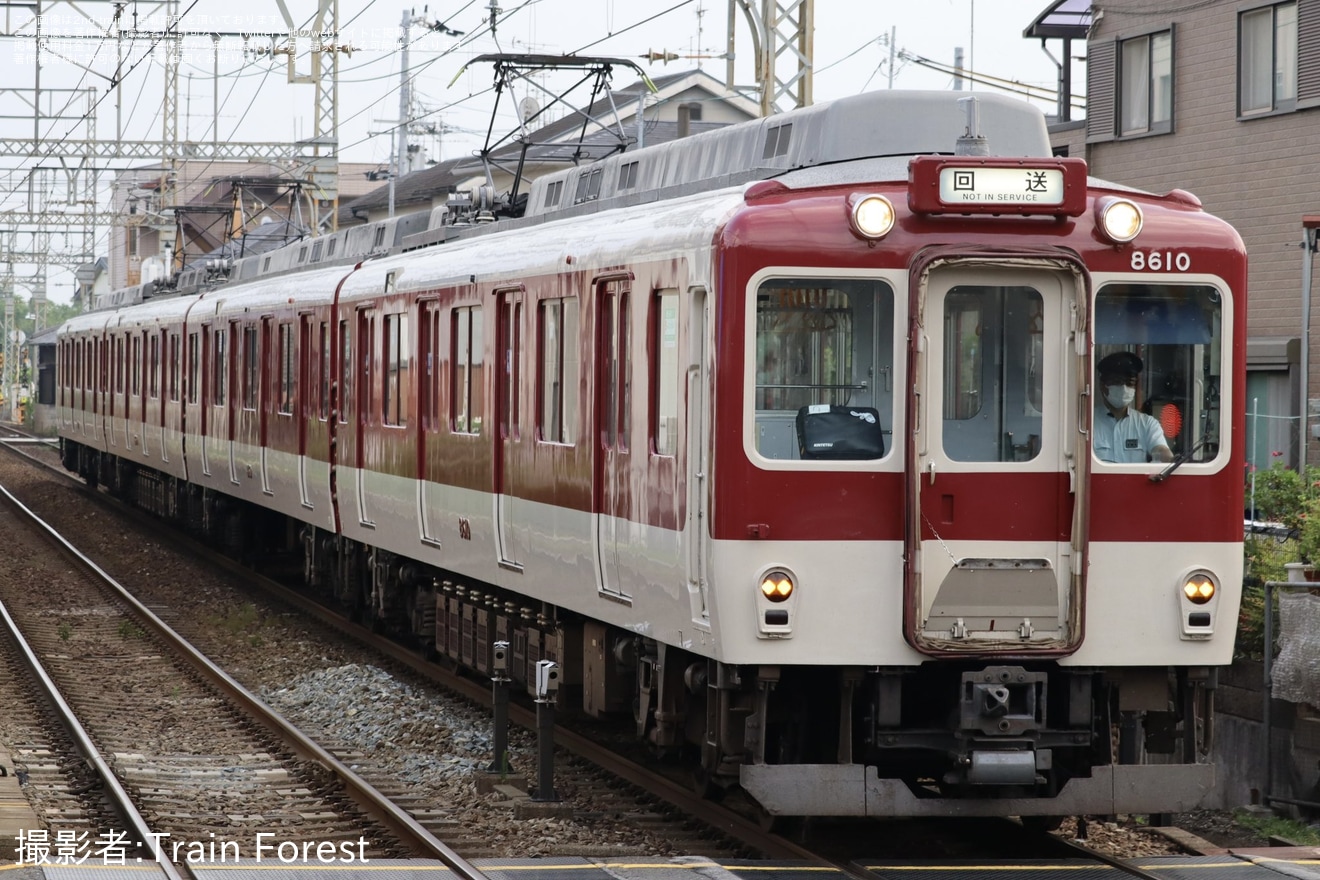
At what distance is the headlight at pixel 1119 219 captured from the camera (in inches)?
307

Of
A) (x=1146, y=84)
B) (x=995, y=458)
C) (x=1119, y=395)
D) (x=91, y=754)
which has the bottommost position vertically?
(x=91, y=754)

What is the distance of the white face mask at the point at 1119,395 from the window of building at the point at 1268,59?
12.9m

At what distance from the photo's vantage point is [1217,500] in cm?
795

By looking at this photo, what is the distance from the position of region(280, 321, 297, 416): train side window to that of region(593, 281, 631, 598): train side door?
8.41m

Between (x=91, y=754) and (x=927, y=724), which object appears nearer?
(x=927, y=724)

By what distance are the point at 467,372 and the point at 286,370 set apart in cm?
625

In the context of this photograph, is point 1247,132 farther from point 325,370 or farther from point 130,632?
point 130,632

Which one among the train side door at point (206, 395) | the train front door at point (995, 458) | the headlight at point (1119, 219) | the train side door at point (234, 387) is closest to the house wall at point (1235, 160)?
the train side door at point (234, 387)

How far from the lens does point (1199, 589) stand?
7930mm

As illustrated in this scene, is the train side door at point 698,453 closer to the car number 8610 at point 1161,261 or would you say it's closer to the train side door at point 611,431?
the train side door at point 611,431

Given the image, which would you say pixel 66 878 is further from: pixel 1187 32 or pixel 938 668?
pixel 1187 32

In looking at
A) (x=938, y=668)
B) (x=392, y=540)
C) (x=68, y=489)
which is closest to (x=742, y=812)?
(x=938, y=668)

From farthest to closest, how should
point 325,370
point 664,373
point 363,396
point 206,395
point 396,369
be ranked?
1. point 206,395
2. point 325,370
3. point 363,396
4. point 396,369
5. point 664,373

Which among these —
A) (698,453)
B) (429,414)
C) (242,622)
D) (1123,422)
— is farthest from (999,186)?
(242,622)
